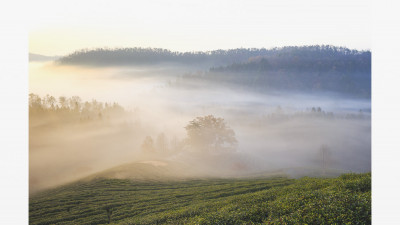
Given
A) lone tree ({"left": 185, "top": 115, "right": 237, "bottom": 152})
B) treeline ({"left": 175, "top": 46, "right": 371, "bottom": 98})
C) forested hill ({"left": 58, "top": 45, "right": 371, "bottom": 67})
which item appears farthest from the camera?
lone tree ({"left": 185, "top": 115, "right": 237, "bottom": 152})

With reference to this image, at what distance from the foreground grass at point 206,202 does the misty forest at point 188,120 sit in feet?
0.69

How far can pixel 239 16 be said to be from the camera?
1603 centimetres

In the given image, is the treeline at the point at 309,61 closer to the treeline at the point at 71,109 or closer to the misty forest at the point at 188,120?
the misty forest at the point at 188,120

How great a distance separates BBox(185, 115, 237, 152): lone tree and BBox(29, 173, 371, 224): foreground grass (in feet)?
7.42

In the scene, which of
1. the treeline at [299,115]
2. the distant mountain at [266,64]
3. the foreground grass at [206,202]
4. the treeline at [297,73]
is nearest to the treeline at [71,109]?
the distant mountain at [266,64]

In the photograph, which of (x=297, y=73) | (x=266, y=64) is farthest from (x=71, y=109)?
(x=297, y=73)

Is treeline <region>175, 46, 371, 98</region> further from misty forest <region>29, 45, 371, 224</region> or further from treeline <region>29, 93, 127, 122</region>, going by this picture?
treeline <region>29, 93, 127, 122</region>

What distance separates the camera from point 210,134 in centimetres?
1916

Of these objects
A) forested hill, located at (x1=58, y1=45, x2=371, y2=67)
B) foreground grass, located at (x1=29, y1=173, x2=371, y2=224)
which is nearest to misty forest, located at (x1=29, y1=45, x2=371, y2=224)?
forested hill, located at (x1=58, y1=45, x2=371, y2=67)

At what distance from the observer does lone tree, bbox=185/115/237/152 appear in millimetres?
18531

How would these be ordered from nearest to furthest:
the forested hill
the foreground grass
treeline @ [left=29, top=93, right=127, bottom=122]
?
the foreground grass, treeline @ [left=29, top=93, right=127, bottom=122], the forested hill

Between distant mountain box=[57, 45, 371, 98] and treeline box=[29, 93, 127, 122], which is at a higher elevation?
distant mountain box=[57, 45, 371, 98]

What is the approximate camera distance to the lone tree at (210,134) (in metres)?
18.5

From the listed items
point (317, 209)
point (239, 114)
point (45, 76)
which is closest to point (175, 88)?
point (239, 114)
